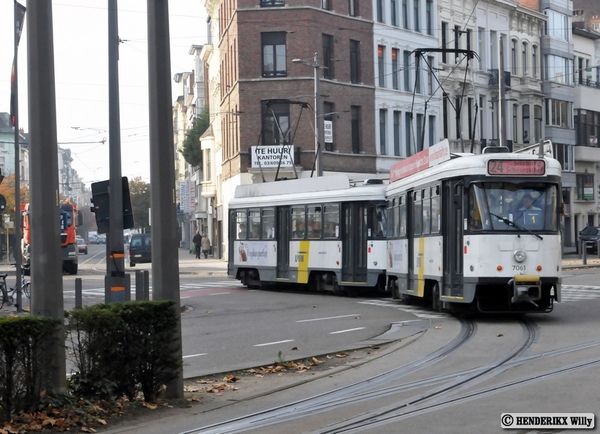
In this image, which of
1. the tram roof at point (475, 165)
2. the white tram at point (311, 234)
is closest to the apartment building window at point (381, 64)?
the white tram at point (311, 234)

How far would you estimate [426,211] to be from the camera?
21.6 meters

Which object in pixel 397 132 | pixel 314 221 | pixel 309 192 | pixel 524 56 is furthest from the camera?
pixel 524 56

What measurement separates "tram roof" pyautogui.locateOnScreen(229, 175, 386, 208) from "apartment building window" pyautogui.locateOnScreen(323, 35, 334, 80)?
2102 cm

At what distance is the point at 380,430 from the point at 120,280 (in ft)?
42.2

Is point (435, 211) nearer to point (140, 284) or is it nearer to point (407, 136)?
point (140, 284)

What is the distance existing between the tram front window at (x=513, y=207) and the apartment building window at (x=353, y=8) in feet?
126

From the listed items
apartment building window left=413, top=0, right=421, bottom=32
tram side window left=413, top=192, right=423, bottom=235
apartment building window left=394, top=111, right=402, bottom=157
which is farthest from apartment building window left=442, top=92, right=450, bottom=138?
tram side window left=413, top=192, right=423, bottom=235

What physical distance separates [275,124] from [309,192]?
2248cm

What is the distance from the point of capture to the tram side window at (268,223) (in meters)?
31.6

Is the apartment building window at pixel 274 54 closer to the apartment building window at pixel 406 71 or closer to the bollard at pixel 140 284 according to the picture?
the apartment building window at pixel 406 71

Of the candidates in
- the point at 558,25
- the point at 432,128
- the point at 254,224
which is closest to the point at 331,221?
the point at 254,224

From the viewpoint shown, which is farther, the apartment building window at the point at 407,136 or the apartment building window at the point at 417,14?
the apartment building window at the point at 417,14

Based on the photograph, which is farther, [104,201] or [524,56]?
[524,56]

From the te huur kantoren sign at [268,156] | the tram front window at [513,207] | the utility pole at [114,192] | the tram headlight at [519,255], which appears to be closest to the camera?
the tram headlight at [519,255]
